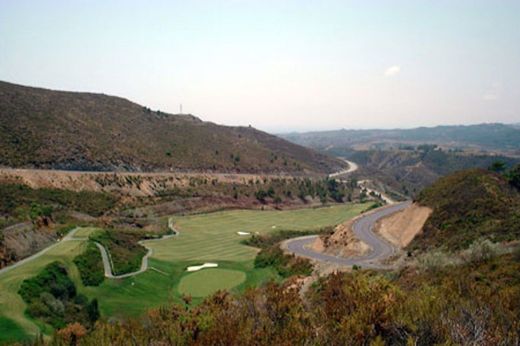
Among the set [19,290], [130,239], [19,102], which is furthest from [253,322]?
[19,102]

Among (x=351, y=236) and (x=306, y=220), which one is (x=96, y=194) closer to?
(x=306, y=220)

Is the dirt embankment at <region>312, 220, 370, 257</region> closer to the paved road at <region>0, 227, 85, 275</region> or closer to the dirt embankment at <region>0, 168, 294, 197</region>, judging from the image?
the paved road at <region>0, 227, 85, 275</region>

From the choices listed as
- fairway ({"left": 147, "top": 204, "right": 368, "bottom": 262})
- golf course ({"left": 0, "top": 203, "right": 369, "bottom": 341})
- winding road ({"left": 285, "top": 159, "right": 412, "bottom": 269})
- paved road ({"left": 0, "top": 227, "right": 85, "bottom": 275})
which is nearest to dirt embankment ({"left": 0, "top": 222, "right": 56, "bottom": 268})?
paved road ({"left": 0, "top": 227, "right": 85, "bottom": 275})

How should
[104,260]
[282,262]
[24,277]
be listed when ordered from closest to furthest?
[24,277], [104,260], [282,262]

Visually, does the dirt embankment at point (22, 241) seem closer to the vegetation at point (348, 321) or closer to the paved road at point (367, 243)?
the vegetation at point (348, 321)

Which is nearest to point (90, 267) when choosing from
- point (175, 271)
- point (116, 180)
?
point (175, 271)

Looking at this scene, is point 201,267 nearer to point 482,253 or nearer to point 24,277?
point 24,277
